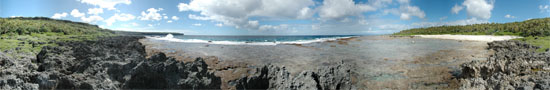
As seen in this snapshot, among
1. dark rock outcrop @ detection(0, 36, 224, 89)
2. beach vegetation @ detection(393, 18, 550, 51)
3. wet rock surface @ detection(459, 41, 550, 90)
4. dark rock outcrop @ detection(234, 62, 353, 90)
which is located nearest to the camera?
wet rock surface @ detection(459, 41, 550, 90)

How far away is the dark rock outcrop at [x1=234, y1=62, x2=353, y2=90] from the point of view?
380 cm

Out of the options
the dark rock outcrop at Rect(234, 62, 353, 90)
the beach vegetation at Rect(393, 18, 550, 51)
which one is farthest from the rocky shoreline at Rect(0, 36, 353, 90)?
the beach vegetation at Rect(393, 18, 550, 51)

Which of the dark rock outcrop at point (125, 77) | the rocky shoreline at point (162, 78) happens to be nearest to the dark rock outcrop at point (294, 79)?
the rocky shoreline at point (162, 78)

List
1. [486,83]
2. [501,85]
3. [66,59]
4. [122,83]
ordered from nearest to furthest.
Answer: [501,85] < [486,83] < [122,83] < [66,59]

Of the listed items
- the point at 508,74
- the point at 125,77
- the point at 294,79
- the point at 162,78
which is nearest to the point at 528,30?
the point at 508,74

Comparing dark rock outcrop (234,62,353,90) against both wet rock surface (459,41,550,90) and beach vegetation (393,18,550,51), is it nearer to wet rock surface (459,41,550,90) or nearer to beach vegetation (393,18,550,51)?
wet rock surface (459,41,550,90)

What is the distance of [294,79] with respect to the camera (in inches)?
150

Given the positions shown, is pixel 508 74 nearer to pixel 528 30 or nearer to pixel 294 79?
pixel 294 79

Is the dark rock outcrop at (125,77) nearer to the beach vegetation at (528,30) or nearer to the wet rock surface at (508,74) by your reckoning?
the wet rock surface at (508,74)

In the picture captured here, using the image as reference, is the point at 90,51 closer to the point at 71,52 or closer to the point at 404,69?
the point at 71,52

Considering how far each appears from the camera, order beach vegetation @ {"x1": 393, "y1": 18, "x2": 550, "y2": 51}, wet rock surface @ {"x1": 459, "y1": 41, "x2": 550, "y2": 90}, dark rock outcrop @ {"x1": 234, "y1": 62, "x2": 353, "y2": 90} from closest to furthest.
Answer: wet rock surface @ {"x1": 459, "y1": 41, "x2": 550, "y2": 90}
dark rock outcrop @ {"x1": 234, "y1": 62, "x2": 353, "y2": 90}
beach vegetation @ {"x1": 393, "y1": 18, "x2": 550, "y2": 51}

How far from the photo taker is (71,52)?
22.8ft

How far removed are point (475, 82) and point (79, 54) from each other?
10.6 m

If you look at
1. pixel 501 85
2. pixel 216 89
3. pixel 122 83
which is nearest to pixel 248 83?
pixel 216 89
